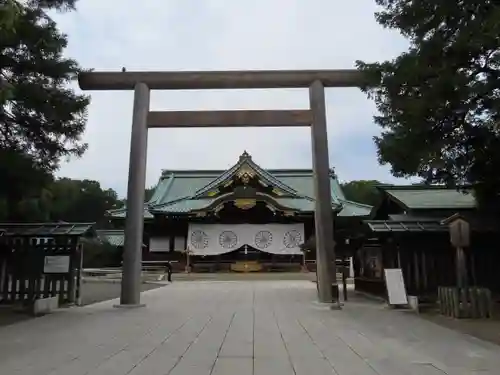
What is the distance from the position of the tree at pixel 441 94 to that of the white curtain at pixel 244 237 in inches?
748

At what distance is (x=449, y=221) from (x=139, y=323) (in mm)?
6369

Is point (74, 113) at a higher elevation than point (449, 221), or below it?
higher

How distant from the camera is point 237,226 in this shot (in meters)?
29.0

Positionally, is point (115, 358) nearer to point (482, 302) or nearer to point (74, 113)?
point (74, 113)

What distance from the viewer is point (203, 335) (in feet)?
21.8

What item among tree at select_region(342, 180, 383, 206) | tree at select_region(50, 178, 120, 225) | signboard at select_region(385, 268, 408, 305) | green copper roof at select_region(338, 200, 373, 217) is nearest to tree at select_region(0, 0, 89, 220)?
signboard at select_region(385, 268, 408, 305)

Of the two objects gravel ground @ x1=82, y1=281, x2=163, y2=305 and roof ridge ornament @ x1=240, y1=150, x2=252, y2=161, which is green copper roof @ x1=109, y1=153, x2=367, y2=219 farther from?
gravel ground @ x1=82, y1=281, x2=163, y2=305

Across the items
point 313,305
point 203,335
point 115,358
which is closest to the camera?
point 115,358

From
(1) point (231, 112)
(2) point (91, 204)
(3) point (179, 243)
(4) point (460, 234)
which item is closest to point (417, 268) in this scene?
(4) point (460, 234)

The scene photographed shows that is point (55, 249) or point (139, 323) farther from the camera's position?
point (55, 249)

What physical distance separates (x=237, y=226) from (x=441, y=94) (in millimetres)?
21689

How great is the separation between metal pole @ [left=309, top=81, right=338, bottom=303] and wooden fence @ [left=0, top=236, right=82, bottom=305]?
573 cm

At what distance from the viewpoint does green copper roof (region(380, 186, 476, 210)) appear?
13.3m

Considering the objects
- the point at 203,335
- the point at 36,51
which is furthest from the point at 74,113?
the point at 203,335
